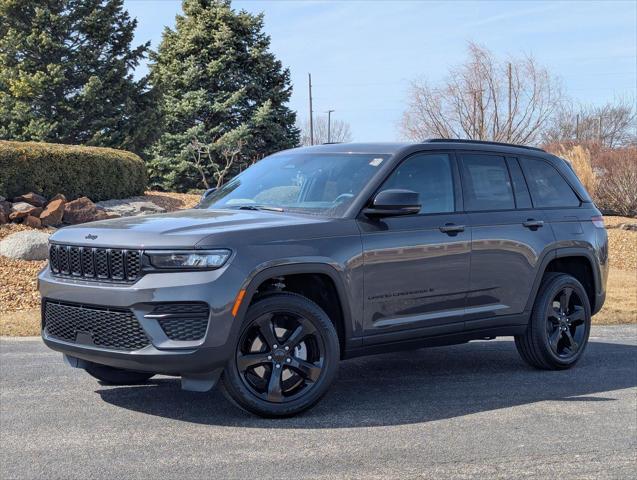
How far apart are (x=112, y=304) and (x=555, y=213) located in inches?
167

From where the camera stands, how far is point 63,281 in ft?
19.1

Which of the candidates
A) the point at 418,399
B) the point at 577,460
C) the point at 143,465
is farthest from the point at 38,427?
the point at 577,460

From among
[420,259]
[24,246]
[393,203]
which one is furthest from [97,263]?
[24,246]

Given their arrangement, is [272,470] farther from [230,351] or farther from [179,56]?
[179,56]

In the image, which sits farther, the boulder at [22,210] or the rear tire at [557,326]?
the boulder at [22,210]

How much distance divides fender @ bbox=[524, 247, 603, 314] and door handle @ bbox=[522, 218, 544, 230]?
0.85 ft

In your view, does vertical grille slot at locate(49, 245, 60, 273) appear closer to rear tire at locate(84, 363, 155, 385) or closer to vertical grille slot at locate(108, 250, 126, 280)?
vertical grille slot at locate(108, 250, 126, 280)

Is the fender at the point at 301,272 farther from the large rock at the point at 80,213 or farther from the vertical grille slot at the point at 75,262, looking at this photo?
the large rock at the point at 80,213

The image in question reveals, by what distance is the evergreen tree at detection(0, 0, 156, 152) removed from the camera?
29188mm

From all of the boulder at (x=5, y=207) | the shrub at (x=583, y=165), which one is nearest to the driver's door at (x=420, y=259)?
the boulder at (x=5, y=207)

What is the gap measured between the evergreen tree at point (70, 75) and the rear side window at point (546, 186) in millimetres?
23790

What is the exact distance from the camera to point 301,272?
5.79m

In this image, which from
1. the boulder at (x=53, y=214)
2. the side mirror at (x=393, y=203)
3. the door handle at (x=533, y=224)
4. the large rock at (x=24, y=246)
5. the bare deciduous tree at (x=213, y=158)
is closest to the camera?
the side mirror at (x=393, y=203)

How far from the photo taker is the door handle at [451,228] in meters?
6.66
